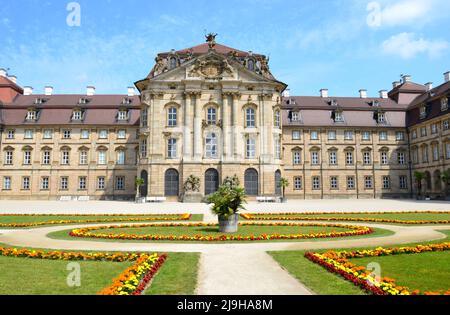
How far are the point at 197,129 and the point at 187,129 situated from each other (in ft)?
4.42

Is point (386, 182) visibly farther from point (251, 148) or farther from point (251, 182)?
point (251, 148)

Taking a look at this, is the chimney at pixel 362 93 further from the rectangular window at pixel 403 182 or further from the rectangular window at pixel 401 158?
the rectangular window at pixel 403 182

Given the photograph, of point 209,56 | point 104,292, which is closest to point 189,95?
point 209,56

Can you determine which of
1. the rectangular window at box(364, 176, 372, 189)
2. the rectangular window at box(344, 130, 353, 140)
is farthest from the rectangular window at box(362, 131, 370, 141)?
the rectangular window at box(364, 176, 372, 189)

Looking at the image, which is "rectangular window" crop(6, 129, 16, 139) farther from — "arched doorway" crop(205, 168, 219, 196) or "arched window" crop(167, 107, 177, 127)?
"arched doorway" crop(205, 168, 219, 196)

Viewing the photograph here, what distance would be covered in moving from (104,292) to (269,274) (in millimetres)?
3860

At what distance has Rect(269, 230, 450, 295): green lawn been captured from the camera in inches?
312

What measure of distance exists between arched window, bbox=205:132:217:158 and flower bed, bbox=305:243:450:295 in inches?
1532

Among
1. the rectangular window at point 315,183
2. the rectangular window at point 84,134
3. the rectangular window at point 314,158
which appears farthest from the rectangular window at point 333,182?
the rectangular window at point 84,134

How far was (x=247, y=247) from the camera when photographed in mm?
13305

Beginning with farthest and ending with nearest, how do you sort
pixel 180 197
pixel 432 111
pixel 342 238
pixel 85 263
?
pixel 432 111, pixel 180 197, pixel 342 238, pixel 85 263

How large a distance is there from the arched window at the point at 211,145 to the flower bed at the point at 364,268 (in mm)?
38908
